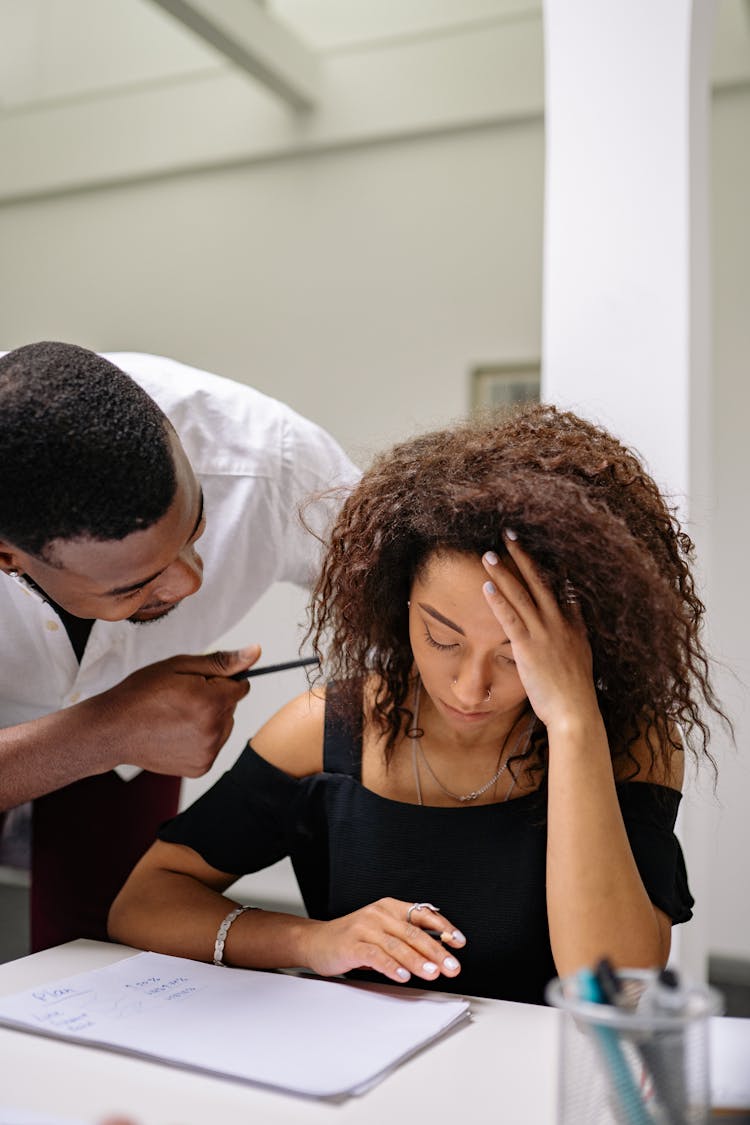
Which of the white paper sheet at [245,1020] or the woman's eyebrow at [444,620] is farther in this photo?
the woman's eyebrow at [444,620]

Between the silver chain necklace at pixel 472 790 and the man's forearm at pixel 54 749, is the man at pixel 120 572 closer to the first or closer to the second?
the man's forearm at pixel 54 749

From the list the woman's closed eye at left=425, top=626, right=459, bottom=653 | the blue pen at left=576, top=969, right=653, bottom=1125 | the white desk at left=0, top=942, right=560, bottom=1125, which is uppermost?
the woman's closed eye at left=425, top=626, right=459, bottom=653

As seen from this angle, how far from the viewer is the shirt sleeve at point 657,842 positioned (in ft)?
4.50

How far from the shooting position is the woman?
1.30 m

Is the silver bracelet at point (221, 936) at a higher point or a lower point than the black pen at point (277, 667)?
lower

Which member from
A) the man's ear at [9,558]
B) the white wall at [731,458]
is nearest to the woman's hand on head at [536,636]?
the man's ear at [9,558]

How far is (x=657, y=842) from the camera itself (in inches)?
55.2

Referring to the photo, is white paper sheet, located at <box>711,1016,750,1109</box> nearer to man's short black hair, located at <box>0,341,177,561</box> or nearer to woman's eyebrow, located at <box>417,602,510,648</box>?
woman's eyebrow, located at <box>417,602,510,648</box>

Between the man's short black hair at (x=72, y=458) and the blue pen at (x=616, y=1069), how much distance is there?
2.46ft

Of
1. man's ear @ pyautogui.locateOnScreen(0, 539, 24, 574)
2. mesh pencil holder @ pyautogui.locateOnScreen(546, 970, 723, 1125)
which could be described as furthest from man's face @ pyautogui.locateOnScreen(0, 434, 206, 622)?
mesh pencil holder @ pyautogui.locateOnScreen(546, 970, 723, 1125)

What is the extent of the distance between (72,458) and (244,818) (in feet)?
1.89

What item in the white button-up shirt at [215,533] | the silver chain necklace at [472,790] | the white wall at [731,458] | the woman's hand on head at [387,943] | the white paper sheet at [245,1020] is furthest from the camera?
the white wall at [731,458]

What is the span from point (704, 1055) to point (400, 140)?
4021 millimetres

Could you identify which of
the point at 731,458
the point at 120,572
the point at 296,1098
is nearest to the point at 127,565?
the point at 120,572
